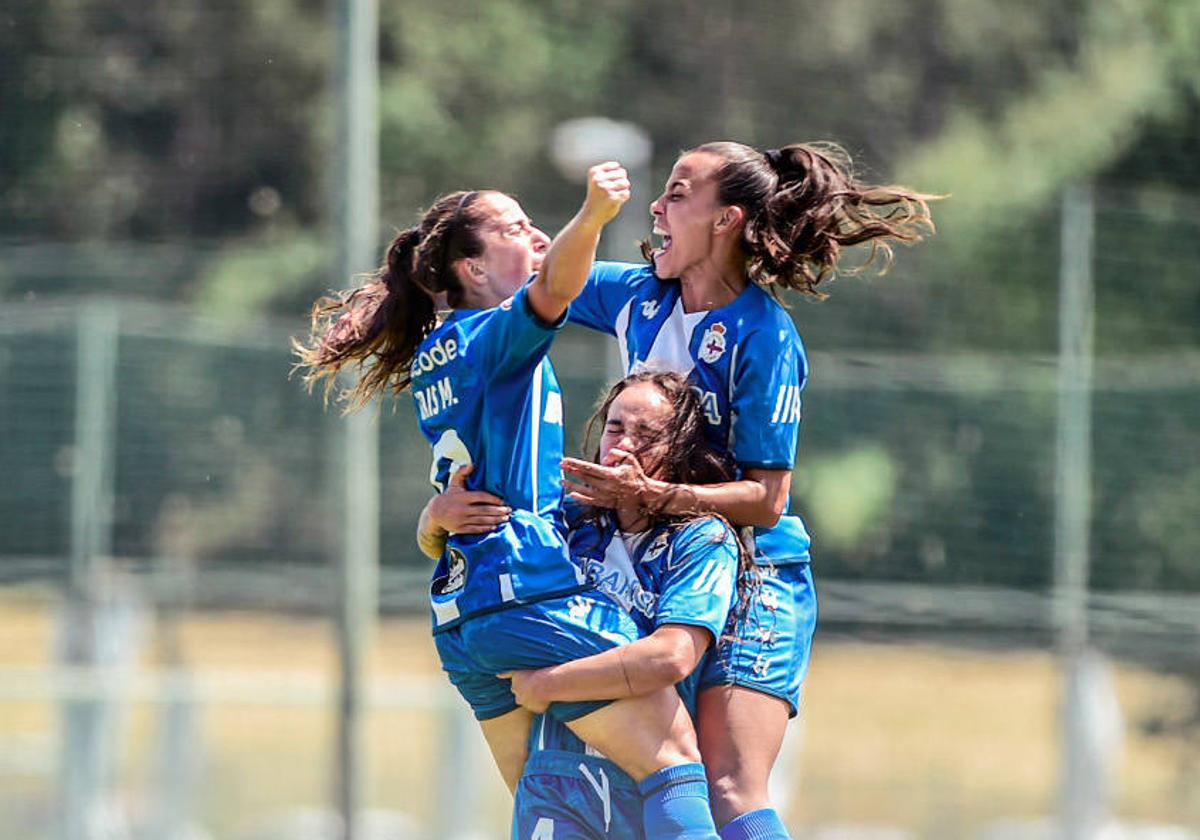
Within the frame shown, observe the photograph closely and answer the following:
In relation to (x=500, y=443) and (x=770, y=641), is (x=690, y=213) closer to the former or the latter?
(x=500, y=443)

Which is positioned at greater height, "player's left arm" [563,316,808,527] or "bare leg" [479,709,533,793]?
"player's left arm" [563,316,808,527]

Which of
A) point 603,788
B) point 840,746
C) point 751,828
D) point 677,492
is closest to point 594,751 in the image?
point 603,788

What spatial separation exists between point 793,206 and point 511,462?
0.64 meters

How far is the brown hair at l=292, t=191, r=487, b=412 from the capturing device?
10.1ft

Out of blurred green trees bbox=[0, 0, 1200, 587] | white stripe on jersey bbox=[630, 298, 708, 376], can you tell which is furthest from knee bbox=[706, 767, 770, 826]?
blurred green trees bbox=[0, 0, 1200, 587]

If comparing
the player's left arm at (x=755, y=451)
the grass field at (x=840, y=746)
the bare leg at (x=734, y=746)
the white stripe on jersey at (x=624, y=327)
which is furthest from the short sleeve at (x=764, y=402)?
the grass field at (x=840, y=746)

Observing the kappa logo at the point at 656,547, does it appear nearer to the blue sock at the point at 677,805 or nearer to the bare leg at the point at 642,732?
the bare leg at the point at 642,732

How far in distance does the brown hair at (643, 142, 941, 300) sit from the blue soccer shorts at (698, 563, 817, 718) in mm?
486

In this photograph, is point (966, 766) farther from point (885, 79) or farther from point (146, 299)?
point (885, 79)

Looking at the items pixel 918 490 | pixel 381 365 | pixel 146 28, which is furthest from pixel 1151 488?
pixel 146 28

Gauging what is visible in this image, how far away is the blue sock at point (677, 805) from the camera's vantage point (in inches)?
111

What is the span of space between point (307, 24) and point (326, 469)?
508cm

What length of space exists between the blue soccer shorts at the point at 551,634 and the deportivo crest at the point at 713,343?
41 centimetres

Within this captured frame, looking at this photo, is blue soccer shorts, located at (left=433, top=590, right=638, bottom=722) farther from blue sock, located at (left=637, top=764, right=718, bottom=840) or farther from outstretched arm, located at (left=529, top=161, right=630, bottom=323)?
outstretched arm, located at (left=529, top=161, right=630, bottom=323)
